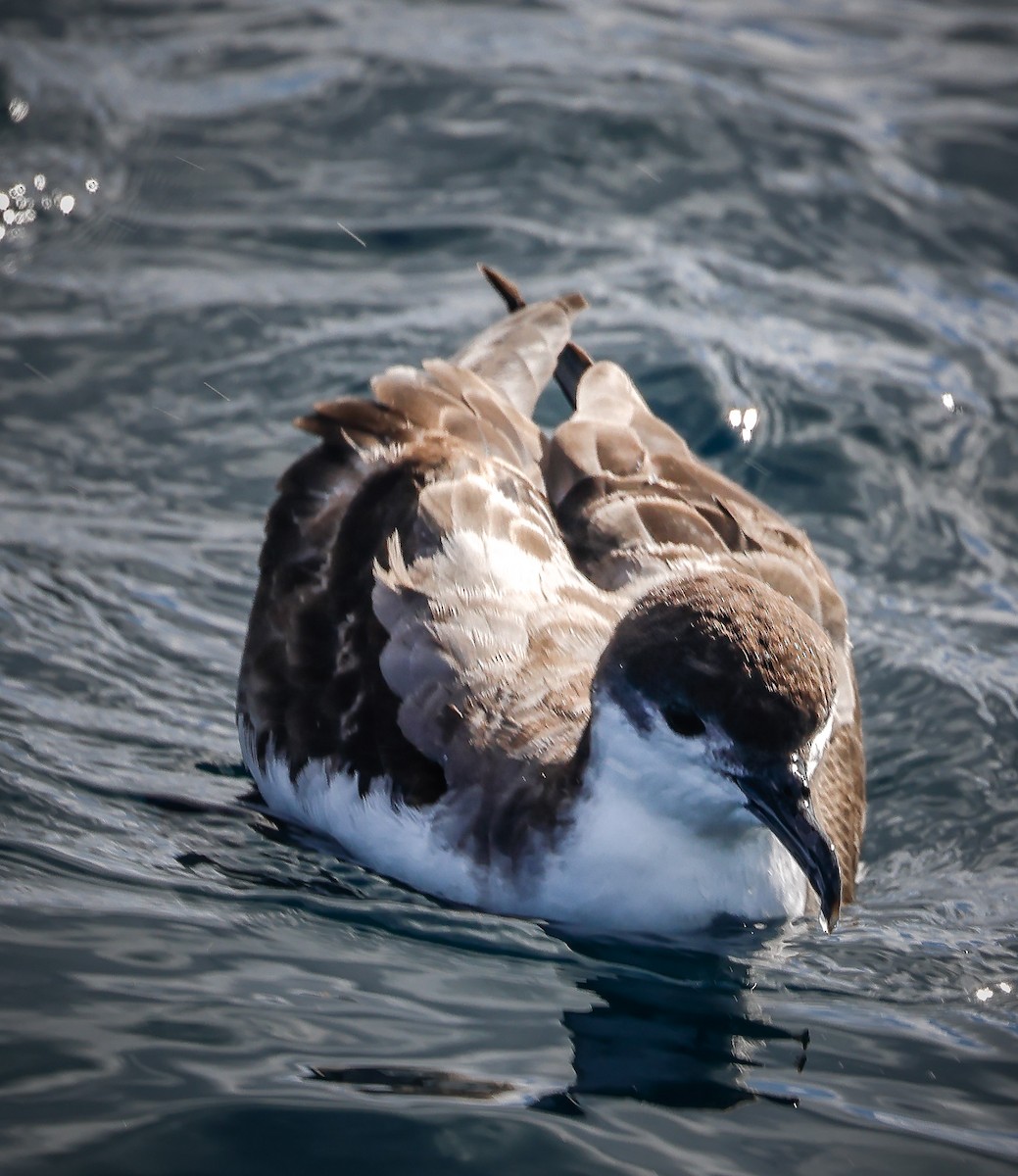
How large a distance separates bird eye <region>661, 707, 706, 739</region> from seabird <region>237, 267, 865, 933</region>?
10mm

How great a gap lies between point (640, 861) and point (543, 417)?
486 centimetres

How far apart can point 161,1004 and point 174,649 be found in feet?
9.83

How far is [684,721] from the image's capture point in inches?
207

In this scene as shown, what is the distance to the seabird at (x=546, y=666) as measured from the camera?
5215 mm

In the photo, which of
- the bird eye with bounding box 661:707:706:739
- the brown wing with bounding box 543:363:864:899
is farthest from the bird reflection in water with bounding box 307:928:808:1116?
the brown wing with bounding box 543:363:864:899

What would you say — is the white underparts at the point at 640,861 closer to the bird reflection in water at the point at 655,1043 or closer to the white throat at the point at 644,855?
the white throat at the point at 644,855

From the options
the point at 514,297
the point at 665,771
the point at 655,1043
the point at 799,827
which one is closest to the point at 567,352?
the point at 514,297

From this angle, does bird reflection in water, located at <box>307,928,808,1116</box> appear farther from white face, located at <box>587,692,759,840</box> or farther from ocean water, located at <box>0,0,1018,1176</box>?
white face, located at <box>587,692,759,840</box>

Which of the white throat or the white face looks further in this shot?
the white throat

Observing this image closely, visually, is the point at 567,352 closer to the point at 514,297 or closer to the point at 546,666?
the point at 514,297

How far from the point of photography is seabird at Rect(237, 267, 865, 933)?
5215mm

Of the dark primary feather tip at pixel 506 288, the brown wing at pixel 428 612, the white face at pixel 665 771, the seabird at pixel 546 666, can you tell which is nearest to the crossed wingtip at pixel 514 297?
the dark primary feather tip at pixel 506 288

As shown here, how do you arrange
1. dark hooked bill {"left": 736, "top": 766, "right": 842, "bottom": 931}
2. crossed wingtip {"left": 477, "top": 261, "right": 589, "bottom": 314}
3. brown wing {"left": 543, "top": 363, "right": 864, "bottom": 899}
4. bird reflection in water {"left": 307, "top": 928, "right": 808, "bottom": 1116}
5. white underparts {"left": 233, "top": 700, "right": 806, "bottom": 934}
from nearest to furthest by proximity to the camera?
bird reflection in water {"left": 307, "top": 928, "right": 808, "bottom": 1116} → dark hooked bill {"left": 736, "top": 766, "right": 842, "bottom": 931} → white underparts {"left": 233, "top": 700, "right": 806, "bottom": 934} → brown wing {"left": 543, "top": 363, "right": 864, "bottom": 899} → crossed wingtip {"left": 477, "top": 261, "right": 589, "bottom": 314}

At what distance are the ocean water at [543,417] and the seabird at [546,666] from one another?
23 centimetres
